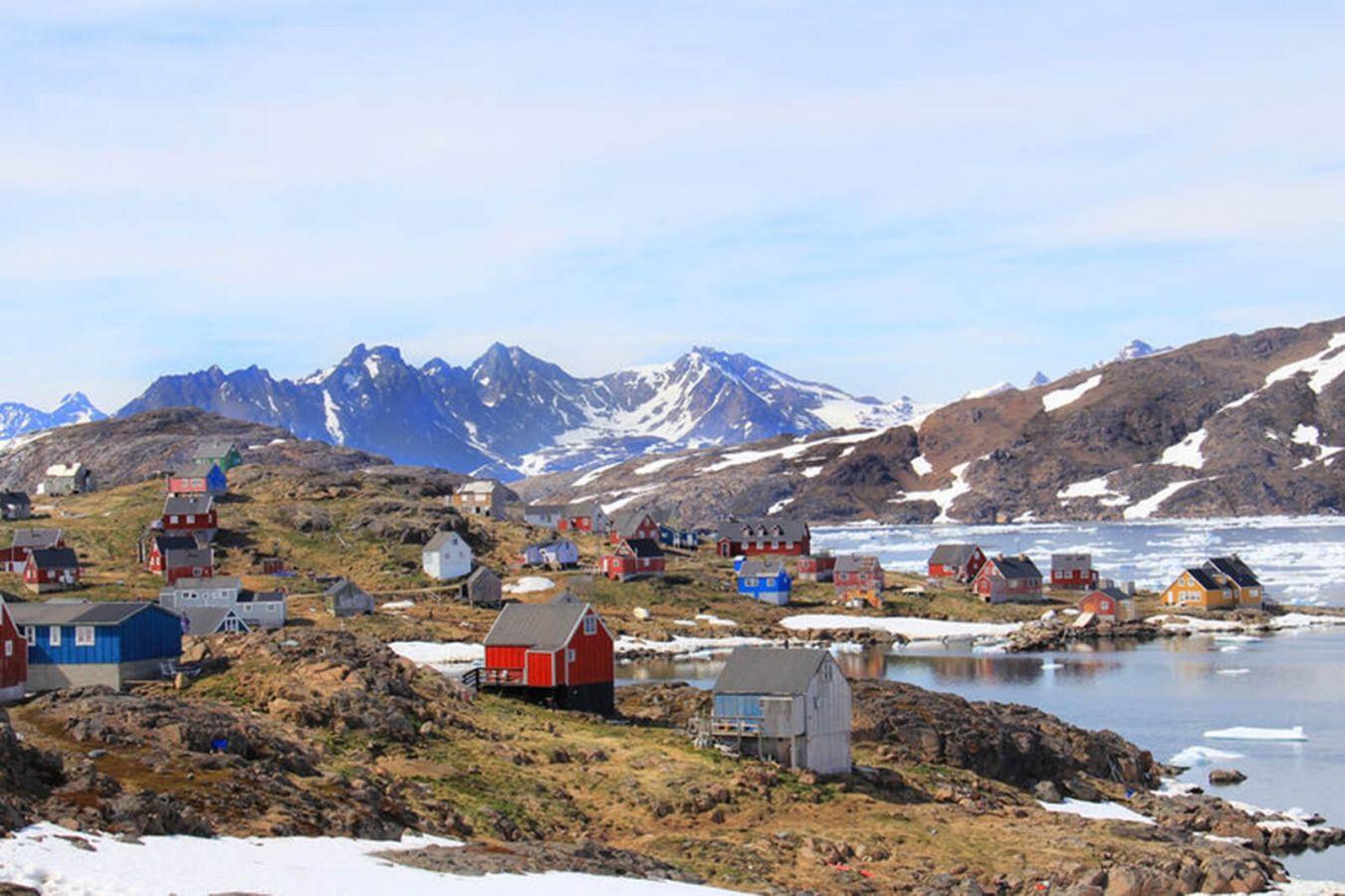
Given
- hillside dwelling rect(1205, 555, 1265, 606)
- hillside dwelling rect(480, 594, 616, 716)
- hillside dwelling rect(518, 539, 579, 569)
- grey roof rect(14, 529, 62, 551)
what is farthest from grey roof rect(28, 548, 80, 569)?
hillside dwelling rect(1205, 555, 1265, 606)

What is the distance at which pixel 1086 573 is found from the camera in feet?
461

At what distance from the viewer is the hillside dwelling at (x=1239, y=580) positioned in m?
128

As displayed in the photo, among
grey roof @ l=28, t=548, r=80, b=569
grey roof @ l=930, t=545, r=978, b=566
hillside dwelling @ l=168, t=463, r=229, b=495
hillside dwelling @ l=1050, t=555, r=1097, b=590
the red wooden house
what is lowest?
hillside dwelling @ l=1050, t=555, r=1097, b=590

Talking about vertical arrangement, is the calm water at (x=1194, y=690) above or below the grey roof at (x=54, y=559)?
below

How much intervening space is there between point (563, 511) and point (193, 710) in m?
131

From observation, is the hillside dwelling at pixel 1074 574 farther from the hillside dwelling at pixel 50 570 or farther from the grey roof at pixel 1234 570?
the hillside dwelling at pixel 50 570

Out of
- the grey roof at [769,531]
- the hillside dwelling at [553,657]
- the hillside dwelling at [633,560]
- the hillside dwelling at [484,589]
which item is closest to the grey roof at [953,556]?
the grey roof at [769,531]

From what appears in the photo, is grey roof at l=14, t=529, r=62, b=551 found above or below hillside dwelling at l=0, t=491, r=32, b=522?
below

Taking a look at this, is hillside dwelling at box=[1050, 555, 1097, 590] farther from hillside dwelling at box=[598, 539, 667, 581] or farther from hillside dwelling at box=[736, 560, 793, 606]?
hillside dwelling at box=[598, 539, 667, 581]

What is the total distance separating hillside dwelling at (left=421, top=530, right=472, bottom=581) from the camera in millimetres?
116438

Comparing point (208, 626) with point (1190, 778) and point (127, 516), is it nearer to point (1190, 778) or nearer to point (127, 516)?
point (1190, 778)

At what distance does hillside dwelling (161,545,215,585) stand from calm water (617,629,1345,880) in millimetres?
32832

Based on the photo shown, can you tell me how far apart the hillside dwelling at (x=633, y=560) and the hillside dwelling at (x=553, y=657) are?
63.4m

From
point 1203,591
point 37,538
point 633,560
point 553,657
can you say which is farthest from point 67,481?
point 553,657
